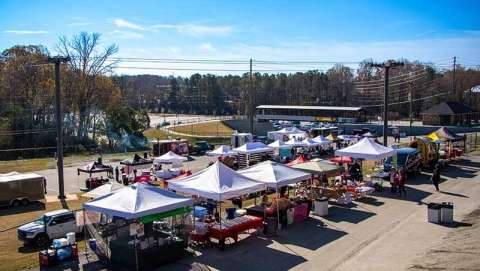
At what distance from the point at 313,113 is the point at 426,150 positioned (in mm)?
63797

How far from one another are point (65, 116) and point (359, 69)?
9521 centimetres

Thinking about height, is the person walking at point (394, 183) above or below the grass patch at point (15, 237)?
above

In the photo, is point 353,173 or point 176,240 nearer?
point 176,240

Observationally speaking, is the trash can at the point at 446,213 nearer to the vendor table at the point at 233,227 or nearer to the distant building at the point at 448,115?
the vendor table at the point at 233,227

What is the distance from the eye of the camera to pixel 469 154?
4284cm

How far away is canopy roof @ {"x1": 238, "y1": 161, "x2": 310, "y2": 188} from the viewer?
19078mm

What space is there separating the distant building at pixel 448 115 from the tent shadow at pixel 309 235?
68.5 metres

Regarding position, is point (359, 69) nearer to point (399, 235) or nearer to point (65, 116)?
point (65, 116)

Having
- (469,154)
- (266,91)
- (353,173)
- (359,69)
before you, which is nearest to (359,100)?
(359,69)

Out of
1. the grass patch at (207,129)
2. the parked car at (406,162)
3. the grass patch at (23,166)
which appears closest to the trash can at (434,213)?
the parked car at (406,162)

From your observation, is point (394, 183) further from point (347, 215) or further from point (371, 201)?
point (347, 215)

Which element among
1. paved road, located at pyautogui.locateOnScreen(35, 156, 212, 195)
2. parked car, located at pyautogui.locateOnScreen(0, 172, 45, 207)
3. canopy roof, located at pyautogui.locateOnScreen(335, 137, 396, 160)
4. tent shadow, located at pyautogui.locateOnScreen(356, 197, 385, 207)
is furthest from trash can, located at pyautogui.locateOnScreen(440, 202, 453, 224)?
paved road, located at pyautogui.locateOnScreen(35, 156, 212, 195)

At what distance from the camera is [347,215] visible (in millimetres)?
20859

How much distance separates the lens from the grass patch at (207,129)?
269 feet
